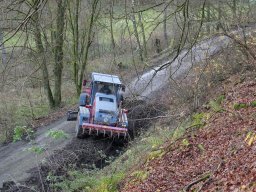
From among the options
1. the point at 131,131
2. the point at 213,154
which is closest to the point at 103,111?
the point at 131,131

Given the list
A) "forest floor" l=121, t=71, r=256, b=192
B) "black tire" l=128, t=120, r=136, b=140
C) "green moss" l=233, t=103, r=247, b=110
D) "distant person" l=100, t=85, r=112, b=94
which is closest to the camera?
"forest floor" l=121, t=71, r=256, b=192

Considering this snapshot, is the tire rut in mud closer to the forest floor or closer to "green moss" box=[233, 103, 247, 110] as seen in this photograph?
the forest floor

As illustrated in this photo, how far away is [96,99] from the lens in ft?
49.5

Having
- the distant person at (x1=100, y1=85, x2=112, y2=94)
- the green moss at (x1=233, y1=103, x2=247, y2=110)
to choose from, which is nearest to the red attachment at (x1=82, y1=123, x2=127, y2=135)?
the distant person at (x1=100, y1=85, x2=112, y2=94)

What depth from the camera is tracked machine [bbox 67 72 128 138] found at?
14234 mm

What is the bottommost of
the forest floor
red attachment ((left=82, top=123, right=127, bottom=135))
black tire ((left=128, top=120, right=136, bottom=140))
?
black tire ((left=128, top=120, right=136, bottom=140))

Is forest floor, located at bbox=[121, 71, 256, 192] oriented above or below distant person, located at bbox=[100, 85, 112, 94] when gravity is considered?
below

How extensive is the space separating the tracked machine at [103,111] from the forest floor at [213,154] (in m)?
3.35

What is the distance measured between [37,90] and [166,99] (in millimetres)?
11478

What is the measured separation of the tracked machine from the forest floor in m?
3.35

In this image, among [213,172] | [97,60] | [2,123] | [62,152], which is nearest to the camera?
[213,172]

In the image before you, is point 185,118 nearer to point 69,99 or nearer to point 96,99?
point 96,99

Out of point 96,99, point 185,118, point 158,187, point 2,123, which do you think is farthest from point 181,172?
point 2,123

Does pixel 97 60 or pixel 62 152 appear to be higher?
pixel 97 60
